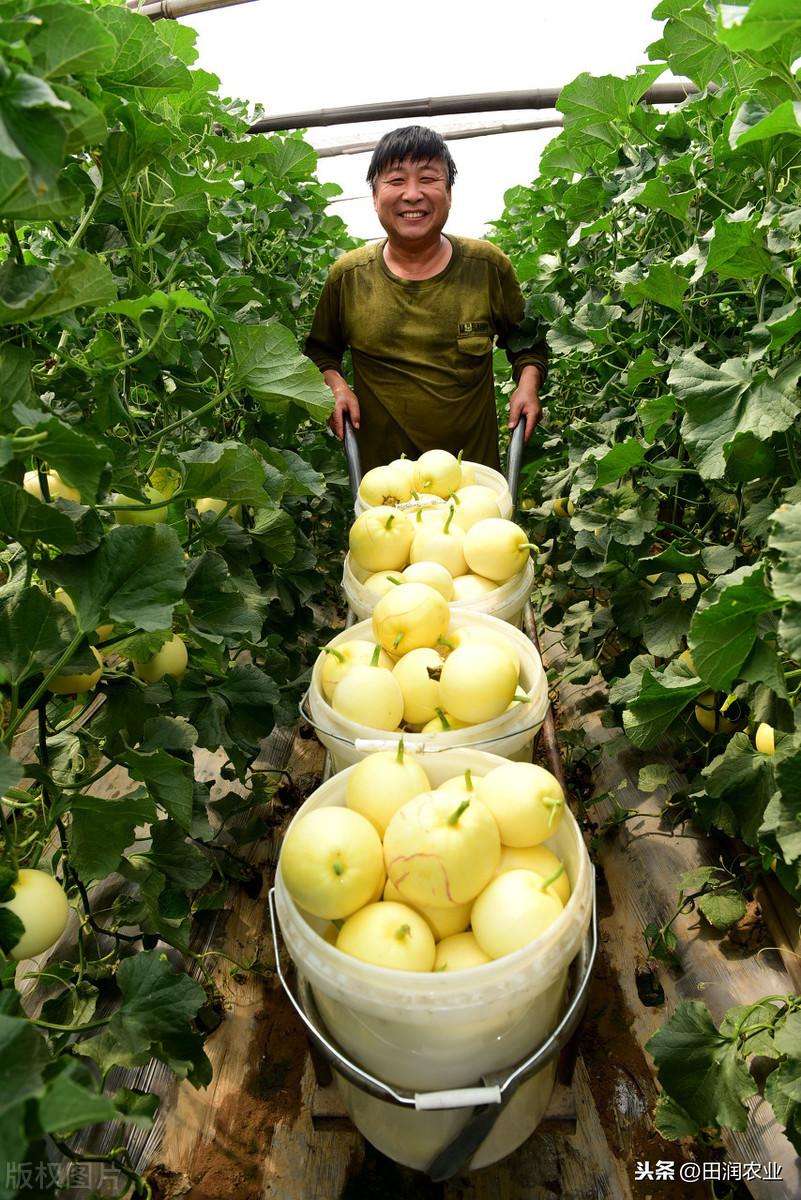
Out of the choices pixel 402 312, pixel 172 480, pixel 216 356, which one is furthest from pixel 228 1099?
pixel 402 312

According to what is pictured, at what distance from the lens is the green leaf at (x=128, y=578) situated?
3.51ft

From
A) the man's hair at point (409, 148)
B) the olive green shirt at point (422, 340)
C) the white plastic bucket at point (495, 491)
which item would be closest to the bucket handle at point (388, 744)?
the white plastic bucket at point (495, 491)

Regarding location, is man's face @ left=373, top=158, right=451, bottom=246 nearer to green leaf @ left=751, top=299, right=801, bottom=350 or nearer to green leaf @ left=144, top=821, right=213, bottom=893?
green leaf @ left=751, top=299, right=801, bottom=350

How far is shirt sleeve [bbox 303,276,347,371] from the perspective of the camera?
3.05 meters

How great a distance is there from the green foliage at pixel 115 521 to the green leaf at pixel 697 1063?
705 millimetres

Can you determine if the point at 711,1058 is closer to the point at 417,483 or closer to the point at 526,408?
the point at 417,483

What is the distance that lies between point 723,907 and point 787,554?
3.76 ft

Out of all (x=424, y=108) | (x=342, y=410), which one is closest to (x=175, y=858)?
(x=342, y=410)

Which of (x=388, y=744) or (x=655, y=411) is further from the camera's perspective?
(x=655, y=411)

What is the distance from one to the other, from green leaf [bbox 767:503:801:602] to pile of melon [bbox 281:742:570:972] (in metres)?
0.45

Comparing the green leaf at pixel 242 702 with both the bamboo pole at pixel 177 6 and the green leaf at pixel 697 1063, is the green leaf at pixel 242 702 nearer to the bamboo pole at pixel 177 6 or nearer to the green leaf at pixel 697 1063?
the green leaf at pixel 697 1063

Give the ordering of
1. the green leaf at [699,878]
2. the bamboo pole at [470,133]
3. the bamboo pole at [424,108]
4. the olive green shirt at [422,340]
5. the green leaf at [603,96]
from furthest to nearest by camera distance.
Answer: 1. the bamboo pole at [470,133]
2. the bamboo pole at [424,108]
3. the olive green shirt at [422,340]
4. the green leaf at [603,96]
5. the green leaf at [699,878]

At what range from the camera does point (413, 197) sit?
8.93ft

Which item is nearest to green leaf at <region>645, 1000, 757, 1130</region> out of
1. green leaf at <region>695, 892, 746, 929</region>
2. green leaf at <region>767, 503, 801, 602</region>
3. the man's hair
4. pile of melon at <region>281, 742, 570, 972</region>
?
pile of melon at <region>281, 742, 570, 972</region>
